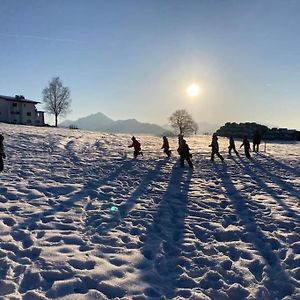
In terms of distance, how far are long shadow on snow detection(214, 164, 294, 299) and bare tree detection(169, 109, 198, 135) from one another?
324 feet

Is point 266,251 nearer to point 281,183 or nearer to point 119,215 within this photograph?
point 119,215

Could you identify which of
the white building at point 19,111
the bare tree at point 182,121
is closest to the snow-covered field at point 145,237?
the white building at point 19,111

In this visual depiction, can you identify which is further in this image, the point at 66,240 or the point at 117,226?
the point at 117,226

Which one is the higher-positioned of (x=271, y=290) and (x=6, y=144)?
(x=6, y=144)

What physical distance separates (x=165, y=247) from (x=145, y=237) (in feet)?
2.30

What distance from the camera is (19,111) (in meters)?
84.2

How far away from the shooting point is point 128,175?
1678 cm

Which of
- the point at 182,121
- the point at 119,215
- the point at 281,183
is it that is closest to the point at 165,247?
the point at 119,215

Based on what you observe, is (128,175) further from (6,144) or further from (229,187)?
(6,144)

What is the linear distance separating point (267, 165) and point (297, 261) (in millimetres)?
15873

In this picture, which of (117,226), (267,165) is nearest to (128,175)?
A: (117,226)

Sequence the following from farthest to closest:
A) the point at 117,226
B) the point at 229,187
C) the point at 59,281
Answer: the point at 229,187 < the point at 117,226 < the point at 59,281

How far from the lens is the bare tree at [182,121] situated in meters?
111

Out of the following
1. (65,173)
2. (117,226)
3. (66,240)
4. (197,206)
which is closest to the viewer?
(66,240)
